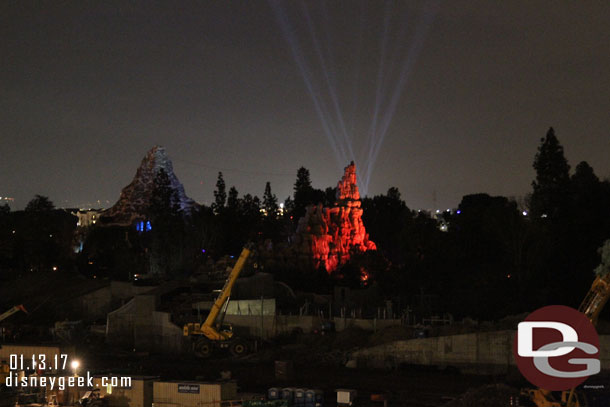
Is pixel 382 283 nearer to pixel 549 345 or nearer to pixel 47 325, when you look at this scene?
pixel 47 325

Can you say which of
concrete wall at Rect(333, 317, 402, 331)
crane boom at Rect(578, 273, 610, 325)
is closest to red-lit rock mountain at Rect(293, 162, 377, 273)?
concrete wall at Rect(333, 317, 402, 331)

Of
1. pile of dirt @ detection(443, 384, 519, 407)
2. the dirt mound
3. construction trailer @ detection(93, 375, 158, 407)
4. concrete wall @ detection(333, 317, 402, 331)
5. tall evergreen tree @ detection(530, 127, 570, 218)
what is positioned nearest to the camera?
pile of dirt @ detection(443, 384, 519, 407)

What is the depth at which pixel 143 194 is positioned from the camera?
370ft

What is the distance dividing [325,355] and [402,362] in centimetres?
491

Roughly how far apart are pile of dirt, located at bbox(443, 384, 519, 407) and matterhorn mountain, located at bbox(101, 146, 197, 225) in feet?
259

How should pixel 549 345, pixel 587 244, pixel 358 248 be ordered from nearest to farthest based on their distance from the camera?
pixel 549 345, pixel 587 244, pixel 358 248

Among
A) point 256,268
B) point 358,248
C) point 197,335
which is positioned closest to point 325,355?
point 197,335

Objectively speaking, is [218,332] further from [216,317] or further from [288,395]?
[288,395]

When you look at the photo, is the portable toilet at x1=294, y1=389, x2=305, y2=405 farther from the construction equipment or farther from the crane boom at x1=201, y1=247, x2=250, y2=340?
the crane boom at x1=201, y1=247, x2=250, y2=340

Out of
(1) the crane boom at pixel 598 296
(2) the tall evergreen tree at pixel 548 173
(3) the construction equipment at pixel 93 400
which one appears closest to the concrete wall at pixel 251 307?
(3) the construction equipment at pixel 93 400

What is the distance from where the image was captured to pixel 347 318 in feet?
165

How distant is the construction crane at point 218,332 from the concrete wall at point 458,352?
26.7 feet

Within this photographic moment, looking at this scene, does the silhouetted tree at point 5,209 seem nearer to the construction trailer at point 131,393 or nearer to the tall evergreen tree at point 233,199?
the tall evergreen tree at point 233,199

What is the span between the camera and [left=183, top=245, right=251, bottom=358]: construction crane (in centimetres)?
4769
